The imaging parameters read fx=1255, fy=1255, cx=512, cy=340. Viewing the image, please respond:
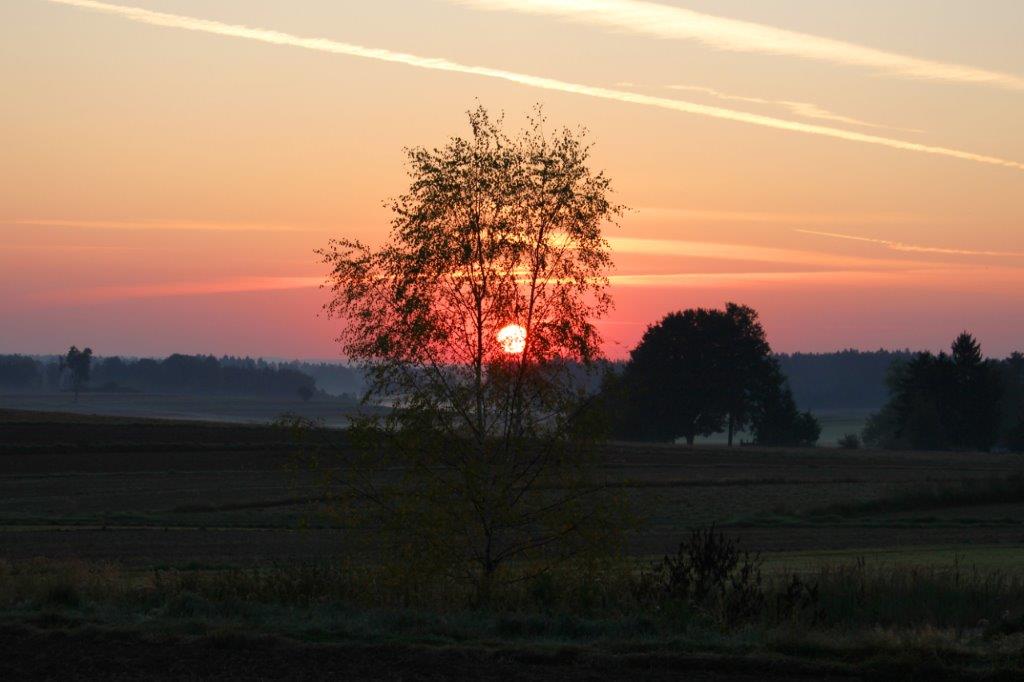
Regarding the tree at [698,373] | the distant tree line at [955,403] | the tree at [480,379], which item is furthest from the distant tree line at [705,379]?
the tree at [480,379]

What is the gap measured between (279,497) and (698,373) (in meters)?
59.5

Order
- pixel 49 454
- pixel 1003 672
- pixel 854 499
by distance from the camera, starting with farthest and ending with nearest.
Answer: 1. pixel 49 454
2. pixel 854 499
3. pixel 1003 672

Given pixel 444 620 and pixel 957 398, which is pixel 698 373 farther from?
pixel 444 620

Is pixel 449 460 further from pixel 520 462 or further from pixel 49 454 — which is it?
pixel 49 454

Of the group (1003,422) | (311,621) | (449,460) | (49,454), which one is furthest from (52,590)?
(1003,422)

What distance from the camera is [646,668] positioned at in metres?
12.5

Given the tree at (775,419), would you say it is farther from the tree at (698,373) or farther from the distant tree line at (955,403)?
the distant tree line at (955,403)

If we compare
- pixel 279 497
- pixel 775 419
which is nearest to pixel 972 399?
pixel 775 419

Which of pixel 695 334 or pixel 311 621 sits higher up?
pixel 695 334

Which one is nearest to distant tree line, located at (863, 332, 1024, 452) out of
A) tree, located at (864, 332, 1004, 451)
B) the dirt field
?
tree, located at (864, 332, 1004, 451)

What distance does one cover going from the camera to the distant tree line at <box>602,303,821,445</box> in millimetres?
104688

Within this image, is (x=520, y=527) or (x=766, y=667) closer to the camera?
(x=766, y=667)

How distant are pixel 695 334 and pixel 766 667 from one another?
93998 millimetres

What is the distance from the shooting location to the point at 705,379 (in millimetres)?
104250
